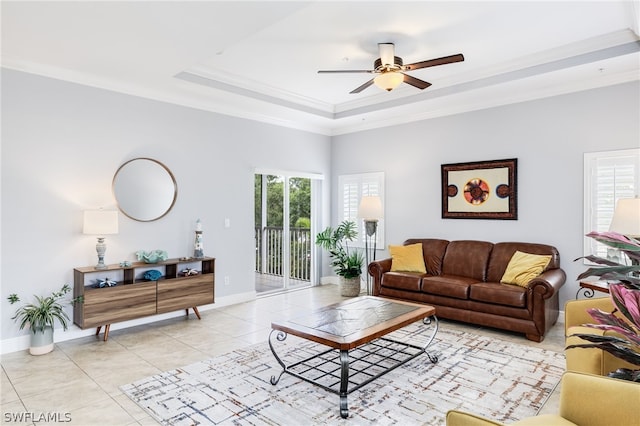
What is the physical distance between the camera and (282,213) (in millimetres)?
6703

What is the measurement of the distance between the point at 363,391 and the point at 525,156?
374cm

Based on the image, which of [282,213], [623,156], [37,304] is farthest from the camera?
[282,213]

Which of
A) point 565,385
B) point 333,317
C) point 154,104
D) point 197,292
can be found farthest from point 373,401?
point 154,104

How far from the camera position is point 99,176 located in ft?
14.5

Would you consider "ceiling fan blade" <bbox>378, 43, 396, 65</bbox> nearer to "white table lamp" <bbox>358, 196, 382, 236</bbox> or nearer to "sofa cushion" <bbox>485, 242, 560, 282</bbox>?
"white table lamp" <bbox>358, 196, 382, 236</bbox>

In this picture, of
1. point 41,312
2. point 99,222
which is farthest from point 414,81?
point 41,312

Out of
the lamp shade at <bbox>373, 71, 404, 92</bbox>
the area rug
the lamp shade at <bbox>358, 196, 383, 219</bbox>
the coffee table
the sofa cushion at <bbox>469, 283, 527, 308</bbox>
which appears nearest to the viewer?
the area rug

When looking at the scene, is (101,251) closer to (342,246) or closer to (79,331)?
(79,331)

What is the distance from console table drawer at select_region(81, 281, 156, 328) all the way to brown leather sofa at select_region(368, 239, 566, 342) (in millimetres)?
2881

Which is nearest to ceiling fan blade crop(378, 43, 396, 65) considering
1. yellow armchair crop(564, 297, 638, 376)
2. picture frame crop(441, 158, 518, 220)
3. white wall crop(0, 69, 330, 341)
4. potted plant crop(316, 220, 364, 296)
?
picture frame crop(441, 158, 518, 220)

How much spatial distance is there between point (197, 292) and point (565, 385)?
4105 millimetres

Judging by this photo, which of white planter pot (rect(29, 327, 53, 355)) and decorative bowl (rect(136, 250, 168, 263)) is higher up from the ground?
decorative bowl (rect(136, 250, 168, 263))

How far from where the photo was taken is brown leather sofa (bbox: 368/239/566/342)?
4.06m

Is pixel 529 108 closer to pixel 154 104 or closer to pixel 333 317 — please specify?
pixel 333 317
